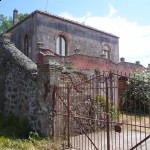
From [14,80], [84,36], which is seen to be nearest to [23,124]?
[14,80]

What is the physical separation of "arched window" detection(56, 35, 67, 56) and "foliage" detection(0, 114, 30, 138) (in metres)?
11.0

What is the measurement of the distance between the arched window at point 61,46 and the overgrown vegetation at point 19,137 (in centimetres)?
1103

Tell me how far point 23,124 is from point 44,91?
1.54m

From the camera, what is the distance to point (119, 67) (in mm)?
21016

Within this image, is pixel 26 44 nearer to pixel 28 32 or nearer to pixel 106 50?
pixel 28 32

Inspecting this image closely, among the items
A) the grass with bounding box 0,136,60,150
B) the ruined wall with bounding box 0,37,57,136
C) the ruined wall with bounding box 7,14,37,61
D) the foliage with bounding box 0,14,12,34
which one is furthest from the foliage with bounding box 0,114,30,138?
the foliage with bounding box 0,14,12,34

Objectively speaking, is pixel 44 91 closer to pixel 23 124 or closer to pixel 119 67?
pixel 23 124

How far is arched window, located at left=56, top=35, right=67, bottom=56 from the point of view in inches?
830

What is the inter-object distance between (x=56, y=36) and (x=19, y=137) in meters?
12.7

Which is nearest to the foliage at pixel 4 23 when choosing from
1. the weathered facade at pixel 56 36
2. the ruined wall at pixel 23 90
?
the weathered facade at pixel 56 36

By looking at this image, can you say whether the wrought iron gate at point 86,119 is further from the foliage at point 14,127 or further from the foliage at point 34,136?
the foliage at point 14,127

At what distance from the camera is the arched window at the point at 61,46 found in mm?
21078

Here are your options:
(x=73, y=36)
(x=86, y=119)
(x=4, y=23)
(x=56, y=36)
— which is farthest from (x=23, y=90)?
(x=4, y=23)

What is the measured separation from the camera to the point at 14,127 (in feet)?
32.1
